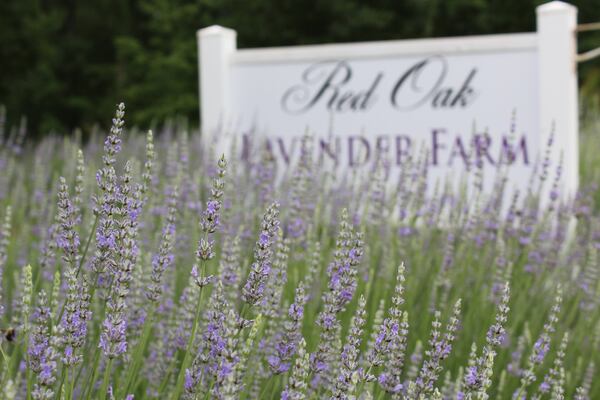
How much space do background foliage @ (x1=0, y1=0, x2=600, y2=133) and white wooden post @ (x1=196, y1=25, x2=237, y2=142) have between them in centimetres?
590

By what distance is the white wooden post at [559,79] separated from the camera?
5.09m

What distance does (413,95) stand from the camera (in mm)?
5488

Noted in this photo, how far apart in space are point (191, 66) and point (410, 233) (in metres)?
9.51

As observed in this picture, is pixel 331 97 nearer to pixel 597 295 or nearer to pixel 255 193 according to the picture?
pixel 255 193

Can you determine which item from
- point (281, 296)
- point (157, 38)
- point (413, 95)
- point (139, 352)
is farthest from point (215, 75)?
point (157, 38)

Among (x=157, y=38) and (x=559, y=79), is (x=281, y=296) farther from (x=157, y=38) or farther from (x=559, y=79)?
(x=157, y=38)

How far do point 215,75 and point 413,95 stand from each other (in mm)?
1386

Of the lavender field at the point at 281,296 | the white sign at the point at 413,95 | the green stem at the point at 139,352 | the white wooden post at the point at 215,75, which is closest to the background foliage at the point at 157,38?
the white wooden post at the point at 215,75

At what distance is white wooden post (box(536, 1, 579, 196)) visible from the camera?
5094 millimetres

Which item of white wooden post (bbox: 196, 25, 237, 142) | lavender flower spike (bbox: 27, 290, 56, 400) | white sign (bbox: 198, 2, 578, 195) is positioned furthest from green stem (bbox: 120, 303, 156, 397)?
white wooden post (bbox: 196, 25, 237, 142)

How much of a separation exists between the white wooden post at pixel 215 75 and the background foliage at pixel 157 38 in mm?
5903

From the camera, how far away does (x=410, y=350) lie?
2.74 meters

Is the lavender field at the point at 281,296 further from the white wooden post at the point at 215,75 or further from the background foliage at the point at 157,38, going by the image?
the background foliage at the point at 157,38

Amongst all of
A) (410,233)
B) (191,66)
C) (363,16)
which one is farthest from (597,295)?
(191,66)
